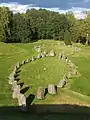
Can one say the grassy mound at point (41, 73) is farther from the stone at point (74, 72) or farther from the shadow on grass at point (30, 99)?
the stone at point (74, 72)

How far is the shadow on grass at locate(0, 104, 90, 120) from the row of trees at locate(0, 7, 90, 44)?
240 ft

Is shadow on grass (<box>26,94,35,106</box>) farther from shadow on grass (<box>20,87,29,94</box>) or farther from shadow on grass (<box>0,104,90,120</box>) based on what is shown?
shadow on grass (<box>20,87,29,94</box>)

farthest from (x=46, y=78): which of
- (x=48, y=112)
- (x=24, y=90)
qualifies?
(x=48, y=112)

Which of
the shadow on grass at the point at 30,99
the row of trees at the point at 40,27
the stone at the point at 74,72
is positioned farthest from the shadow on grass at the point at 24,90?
the row of trees at the point at 40,27

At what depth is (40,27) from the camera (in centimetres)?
14125

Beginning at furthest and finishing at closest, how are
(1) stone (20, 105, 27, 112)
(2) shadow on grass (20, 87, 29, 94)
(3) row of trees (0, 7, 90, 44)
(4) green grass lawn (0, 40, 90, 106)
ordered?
(3) row of trees (0, 7, 90, 44), (2) shadow on grass (20, 87, 29, 94), (4) green grass lawn (0, 40, 90, 106), (1) stone (20, 105, 27, 112)

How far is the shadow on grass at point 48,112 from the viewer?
1200 inches

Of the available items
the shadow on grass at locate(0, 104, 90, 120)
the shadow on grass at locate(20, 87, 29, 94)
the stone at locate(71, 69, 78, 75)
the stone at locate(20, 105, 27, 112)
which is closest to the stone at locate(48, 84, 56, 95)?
the shadow on grass at locate(0, 104, 90, 120)

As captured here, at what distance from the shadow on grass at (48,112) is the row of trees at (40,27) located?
73.1m

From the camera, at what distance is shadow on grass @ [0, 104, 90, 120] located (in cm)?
3048

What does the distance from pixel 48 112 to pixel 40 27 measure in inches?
4342

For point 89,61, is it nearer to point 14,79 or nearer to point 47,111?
point 14,79

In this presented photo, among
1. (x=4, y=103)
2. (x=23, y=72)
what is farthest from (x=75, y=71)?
(x=4, y=103)

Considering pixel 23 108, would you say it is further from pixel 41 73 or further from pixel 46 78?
pixel 41 73
